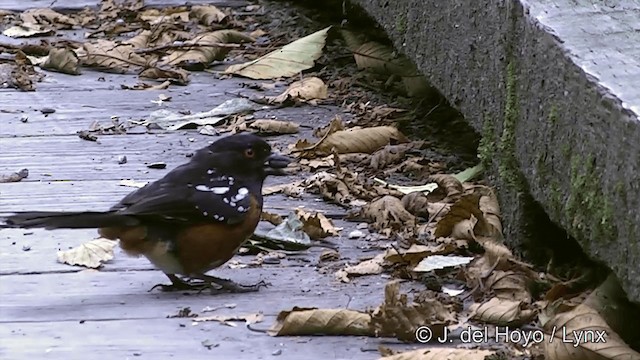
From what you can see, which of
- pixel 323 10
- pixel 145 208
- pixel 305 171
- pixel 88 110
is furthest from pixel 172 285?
pixel 323 10

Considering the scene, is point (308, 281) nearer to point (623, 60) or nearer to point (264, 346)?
point (264, 346)

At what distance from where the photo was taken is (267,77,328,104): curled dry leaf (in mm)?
5340

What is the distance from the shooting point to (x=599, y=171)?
2807 millimetres

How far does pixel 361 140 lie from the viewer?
184 inches

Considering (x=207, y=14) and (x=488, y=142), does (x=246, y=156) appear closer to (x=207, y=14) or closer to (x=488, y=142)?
(x=488, y=142)

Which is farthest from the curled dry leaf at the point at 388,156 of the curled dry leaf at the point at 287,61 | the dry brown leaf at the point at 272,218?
the curled dry leaf at the point at 287,61

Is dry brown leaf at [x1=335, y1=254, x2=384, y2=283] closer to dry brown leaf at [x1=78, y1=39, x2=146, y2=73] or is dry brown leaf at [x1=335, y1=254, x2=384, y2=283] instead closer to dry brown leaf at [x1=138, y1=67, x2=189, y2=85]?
dry brown leaf at [x1=138, y1=67, x2=189, y2=85]

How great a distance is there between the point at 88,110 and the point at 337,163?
135 centimetres

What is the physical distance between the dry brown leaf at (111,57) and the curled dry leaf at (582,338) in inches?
138

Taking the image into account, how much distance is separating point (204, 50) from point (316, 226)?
2530 millimetres

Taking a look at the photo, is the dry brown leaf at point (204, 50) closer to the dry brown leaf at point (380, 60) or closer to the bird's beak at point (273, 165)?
the dry brown leaf at point (380, 60)

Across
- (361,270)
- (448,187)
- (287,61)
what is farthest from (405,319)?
(287,61)

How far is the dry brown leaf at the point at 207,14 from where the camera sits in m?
6.87

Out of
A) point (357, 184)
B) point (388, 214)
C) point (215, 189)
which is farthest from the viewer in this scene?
point (357, 184)
